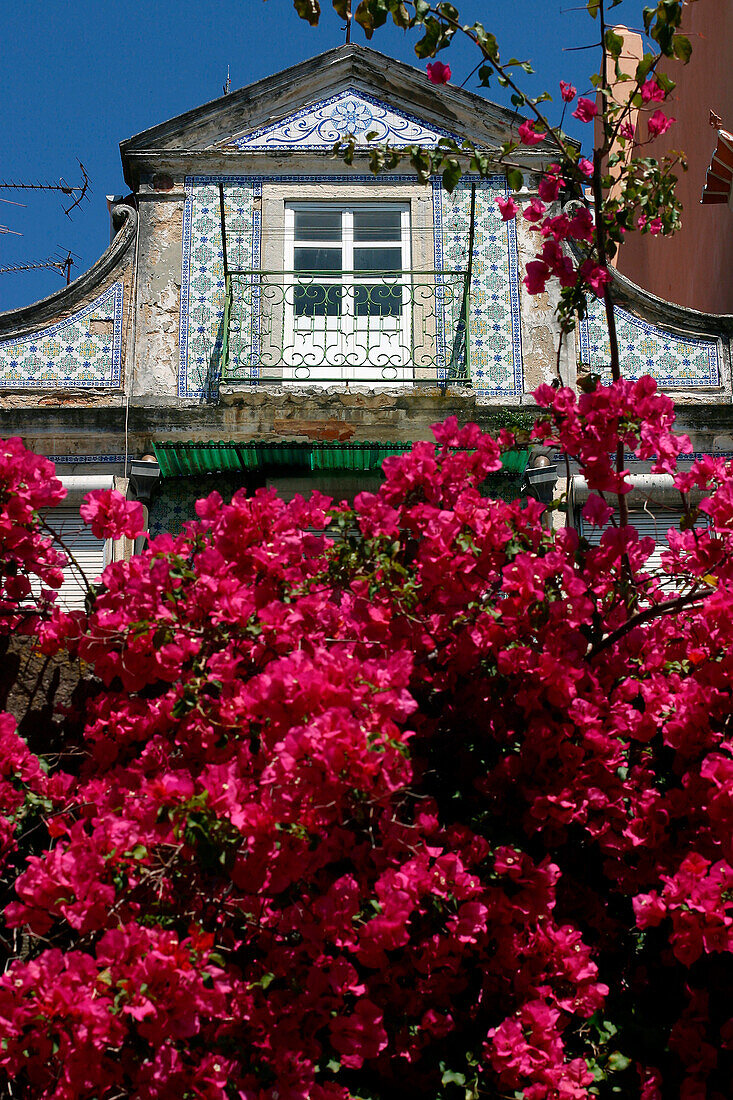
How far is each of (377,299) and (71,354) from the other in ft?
7.83

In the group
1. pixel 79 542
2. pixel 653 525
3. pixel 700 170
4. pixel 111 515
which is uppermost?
pixel 700 170

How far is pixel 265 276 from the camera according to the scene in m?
8.81

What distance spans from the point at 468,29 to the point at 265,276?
188 inches

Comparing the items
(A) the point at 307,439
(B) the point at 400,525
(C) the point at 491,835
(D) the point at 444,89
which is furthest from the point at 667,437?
(D) the point at 444,89

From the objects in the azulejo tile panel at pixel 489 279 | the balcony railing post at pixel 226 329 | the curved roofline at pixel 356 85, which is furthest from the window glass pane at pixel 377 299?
the curved roofline at pixel 356 85

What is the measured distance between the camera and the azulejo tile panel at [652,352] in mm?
8500

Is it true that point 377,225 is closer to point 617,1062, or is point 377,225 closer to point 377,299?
point 377,299

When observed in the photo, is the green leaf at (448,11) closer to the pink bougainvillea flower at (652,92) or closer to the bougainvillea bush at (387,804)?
the pink bougainvillea flower at (652,92)

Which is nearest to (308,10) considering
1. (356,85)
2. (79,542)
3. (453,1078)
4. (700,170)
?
(453,1078)

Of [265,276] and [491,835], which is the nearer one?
[491,835]

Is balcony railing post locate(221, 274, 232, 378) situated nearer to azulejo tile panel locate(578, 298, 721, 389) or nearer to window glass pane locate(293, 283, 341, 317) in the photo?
window glass pane locate(293, 283, 341, 317)

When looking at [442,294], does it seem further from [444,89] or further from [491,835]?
[491,835]

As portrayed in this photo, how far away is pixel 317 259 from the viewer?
8984 mm

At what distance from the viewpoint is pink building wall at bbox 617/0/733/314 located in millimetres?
10508
